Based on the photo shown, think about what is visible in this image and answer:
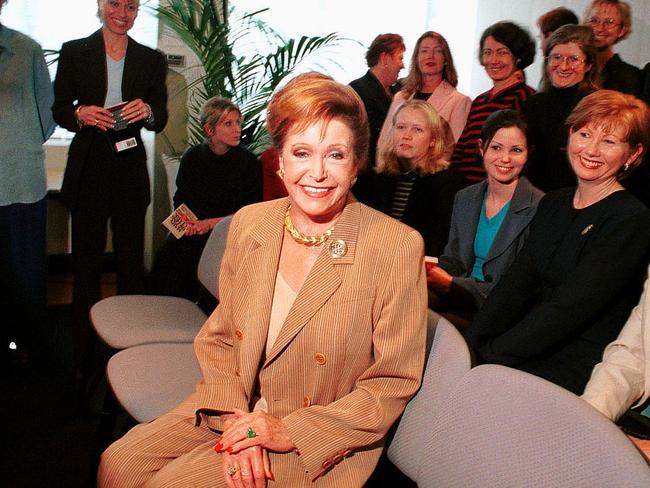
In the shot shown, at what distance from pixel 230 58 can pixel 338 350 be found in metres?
3.60

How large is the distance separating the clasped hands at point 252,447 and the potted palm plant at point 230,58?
11.5 ft

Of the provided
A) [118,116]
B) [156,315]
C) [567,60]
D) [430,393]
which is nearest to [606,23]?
[567,60]

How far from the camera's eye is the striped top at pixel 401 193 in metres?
3.33

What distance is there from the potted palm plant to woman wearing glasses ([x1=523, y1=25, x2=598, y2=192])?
2003 mm

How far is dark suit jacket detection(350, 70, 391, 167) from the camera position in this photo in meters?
4.46

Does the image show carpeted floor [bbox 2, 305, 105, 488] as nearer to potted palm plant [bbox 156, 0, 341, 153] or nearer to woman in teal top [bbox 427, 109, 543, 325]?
woman in teal top [bbox 427, 109, 543, 325]

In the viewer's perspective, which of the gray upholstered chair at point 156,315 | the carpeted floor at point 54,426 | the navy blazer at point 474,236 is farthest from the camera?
the navy blazer at point 474,236

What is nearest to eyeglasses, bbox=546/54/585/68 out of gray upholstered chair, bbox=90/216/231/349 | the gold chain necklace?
gray upholstered chair, bbox=90/216/231/349

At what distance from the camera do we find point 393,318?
5.33 feet

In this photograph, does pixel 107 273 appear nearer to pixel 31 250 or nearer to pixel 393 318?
pixel 31 250

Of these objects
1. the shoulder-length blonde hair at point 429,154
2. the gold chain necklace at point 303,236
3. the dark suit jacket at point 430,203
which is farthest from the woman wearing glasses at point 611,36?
the gold chain necklace at point 303,236

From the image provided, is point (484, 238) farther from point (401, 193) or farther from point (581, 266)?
point (581, 266)

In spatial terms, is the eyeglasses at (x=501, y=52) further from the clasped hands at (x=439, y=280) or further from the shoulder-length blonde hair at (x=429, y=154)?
the clasped hands at (x=439, y=280)

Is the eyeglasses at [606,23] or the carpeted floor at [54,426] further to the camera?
the eyeglasses at [606,23]
